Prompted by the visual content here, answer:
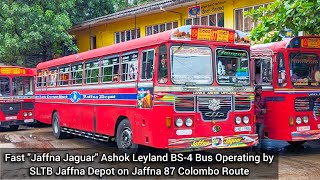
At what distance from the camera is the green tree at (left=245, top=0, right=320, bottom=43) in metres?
10.3

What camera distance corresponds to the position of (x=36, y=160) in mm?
9984

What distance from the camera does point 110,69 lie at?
11.0m

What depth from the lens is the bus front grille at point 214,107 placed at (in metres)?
8.84

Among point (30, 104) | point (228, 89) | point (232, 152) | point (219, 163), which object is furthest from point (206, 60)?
point (30, 104)

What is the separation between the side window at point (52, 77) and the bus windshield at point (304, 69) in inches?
314

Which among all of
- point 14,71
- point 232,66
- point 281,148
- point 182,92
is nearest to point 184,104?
point 182,92

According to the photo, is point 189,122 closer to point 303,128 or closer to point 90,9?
point 303,128

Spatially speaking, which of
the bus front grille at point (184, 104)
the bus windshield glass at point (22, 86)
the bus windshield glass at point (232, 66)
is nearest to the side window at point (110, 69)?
the bus front grille at point (184, 104)

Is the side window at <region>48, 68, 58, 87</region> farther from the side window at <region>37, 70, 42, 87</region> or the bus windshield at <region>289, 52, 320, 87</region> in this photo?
the bus windshield at <region>289, 52, 320, 87</region>

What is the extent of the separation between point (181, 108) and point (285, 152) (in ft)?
13.7

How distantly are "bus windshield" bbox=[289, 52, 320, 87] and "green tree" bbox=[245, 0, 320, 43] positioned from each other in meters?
0.85

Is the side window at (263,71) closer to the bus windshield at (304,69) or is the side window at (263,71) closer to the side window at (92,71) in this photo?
the bus windshield at (304,69)

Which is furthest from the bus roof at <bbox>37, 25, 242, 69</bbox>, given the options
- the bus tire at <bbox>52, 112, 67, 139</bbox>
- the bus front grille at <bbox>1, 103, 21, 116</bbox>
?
the bus front grille at <bbox>1, 103, 21, 116</bbox>

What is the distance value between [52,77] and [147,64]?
6898 millimetres
